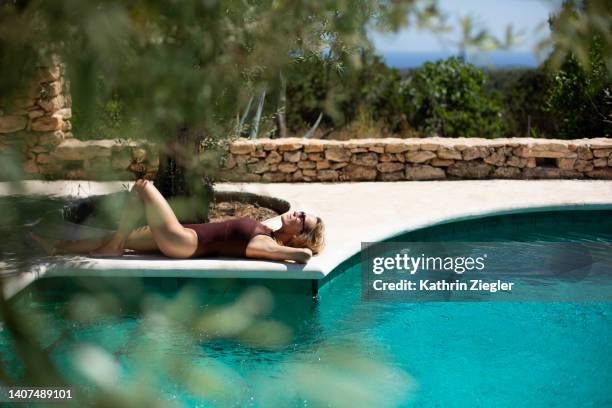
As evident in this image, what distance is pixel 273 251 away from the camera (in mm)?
5332

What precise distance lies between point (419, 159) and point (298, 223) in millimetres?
3977

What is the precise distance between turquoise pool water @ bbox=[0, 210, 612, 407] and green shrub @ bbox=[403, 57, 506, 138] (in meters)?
4.48

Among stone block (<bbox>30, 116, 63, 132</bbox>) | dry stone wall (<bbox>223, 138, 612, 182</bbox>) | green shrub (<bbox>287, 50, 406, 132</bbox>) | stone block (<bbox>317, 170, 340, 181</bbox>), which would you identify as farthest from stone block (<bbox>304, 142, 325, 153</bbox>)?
green shrub (<bbox>287, 50, 406, 132</bbox>)

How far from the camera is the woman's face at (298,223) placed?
5.42m

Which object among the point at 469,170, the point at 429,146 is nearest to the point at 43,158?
the point at 429,146

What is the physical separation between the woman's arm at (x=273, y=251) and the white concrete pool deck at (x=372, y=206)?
2.4 inches

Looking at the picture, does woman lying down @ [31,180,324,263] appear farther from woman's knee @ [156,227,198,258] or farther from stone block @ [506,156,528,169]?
stone block @ [506,156,528,169]

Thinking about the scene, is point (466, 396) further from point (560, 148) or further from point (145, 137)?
point (560, 148)

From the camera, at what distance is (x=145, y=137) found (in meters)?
0.85

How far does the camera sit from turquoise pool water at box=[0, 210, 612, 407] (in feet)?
2.82

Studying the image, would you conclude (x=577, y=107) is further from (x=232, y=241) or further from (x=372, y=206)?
(x=232, y=241)

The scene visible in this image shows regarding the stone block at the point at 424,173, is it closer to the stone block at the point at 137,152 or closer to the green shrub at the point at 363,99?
the green shrub at the point at 363,99

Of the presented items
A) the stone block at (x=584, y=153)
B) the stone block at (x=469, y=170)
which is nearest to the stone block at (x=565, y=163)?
the stone block at (x=584, y=153)

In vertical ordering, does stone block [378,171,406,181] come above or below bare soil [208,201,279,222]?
above
